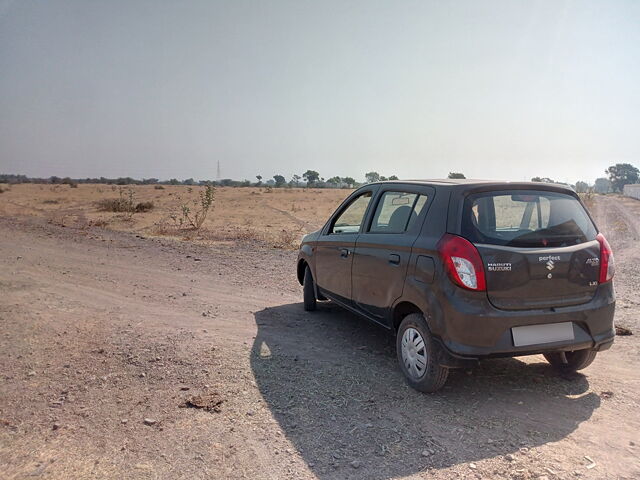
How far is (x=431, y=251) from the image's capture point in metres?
3.97

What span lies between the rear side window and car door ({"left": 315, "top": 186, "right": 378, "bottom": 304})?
20 cm

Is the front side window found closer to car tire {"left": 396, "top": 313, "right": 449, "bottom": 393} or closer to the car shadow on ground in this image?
the car shadow on ground

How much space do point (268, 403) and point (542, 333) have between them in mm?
2163

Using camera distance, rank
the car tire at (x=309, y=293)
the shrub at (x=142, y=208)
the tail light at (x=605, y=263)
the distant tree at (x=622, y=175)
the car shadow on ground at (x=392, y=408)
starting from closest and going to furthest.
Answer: the car shadow on ground at (x=392, y=408), the tail light at (x=605, y=263), the car tire at (x=309, y=293), the shrub at (x=142, y=208), the distant tree at (x=622, y=175)

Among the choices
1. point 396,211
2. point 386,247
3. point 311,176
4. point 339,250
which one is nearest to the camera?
point 386,247

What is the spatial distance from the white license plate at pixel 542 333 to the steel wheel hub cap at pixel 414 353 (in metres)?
0.71

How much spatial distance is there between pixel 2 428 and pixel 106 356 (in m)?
1.37

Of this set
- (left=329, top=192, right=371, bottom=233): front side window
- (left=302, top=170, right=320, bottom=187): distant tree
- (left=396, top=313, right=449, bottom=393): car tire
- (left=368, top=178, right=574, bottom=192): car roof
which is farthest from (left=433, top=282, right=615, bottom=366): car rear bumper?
(left=302, top=170, right=320, bottom=187): distant tree

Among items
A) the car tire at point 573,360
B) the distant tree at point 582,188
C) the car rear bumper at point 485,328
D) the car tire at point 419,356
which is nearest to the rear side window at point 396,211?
the car tire at point 419,356

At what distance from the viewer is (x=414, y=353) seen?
13.9 feet

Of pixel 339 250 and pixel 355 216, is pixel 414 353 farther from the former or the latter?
pixel 355 216

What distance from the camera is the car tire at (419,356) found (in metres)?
3.99

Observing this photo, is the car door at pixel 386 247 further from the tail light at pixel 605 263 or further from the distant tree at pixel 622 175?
the distant tree at pixel 622 175

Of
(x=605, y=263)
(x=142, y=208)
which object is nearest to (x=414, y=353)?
(x=605, y=263)
